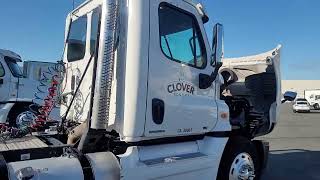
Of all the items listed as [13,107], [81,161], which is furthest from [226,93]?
[13,107]

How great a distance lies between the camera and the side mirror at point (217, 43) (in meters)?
5.58

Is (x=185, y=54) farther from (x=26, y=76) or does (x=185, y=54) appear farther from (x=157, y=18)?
(x=26, y=76)

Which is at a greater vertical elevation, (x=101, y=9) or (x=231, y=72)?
(x=101, y=9)

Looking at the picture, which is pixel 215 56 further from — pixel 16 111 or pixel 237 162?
pixel 16 111

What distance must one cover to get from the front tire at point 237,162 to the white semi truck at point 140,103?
0.05ft

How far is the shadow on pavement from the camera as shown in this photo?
29.3 ft

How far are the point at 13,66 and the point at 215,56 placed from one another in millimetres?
10573

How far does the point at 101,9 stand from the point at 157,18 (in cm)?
76

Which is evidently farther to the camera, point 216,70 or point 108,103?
point 216,70

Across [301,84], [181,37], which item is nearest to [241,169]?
[181,37]

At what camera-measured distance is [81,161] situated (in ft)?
15.3

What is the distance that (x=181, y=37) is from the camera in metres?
5.77

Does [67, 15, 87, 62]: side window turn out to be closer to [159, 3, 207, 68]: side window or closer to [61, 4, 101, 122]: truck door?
[61, 4, 101, 122]: truck door

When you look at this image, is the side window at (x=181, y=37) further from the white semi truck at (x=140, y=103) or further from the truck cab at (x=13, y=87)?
the truck cab at (x=13, y=87)
